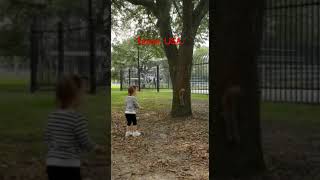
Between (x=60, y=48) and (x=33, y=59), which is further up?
(x=60, y=48)

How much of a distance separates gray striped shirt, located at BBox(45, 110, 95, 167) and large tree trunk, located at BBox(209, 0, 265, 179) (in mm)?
1975

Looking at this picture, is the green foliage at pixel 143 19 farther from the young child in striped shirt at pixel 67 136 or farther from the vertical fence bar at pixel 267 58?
the young child in striped shirt at pixel 67 136

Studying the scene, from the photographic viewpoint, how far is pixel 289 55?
5125mm

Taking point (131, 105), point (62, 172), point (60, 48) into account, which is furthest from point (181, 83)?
point (62, 172)

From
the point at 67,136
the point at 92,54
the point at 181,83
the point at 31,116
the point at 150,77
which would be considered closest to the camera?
the point at 67,136

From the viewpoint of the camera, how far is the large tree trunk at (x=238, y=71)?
4.98m

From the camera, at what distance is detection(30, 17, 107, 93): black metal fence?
193 inches

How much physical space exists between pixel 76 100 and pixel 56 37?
1.75 meters

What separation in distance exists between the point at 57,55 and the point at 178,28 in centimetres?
1142

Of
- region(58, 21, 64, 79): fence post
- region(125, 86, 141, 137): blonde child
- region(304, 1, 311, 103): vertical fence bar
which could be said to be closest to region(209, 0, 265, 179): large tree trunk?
region(304, 1, 311, 103): vertical fence bar

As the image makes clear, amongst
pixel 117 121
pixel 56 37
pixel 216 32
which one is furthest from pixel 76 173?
pixel 117 121

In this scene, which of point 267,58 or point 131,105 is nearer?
point 267,58

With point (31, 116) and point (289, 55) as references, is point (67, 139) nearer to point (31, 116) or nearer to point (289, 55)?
point (31, 116)

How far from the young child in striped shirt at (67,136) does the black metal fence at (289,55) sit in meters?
2.35
